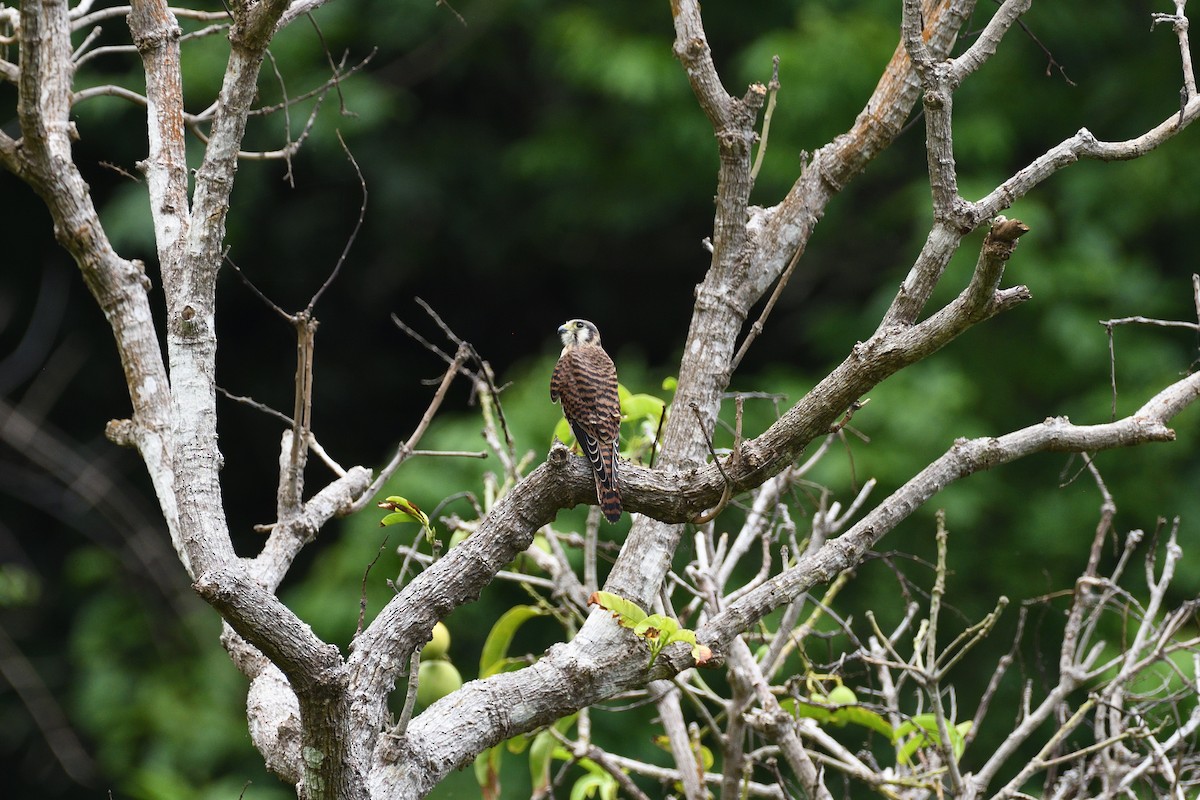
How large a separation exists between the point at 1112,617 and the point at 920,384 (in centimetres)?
142

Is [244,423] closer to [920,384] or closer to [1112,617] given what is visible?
[920,384]

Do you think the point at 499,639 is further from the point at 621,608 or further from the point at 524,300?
the point at 524,300

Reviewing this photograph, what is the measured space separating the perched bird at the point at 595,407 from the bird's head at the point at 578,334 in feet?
0.21

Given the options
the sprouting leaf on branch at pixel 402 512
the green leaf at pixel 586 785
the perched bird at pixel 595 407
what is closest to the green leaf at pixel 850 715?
the green leaf at pixel 586 785

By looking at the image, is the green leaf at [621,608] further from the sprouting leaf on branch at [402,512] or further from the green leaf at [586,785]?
the green leaf at [586,785]

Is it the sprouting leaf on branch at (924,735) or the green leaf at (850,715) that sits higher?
the green leaf at (850,715)

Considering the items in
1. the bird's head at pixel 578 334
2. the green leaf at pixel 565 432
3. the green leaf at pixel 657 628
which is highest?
the bird's head at pixel 578 334

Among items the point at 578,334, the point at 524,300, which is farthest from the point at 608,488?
the point at 524,300

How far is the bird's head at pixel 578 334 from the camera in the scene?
407 centimetres

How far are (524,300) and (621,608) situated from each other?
21.3 ft

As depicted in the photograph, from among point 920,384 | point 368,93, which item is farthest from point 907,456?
point 368,93

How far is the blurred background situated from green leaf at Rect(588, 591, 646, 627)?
359 centimetres

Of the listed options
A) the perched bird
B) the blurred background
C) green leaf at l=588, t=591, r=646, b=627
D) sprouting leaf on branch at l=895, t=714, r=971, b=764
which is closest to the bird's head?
the perched bird

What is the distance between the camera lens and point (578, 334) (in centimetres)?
412
